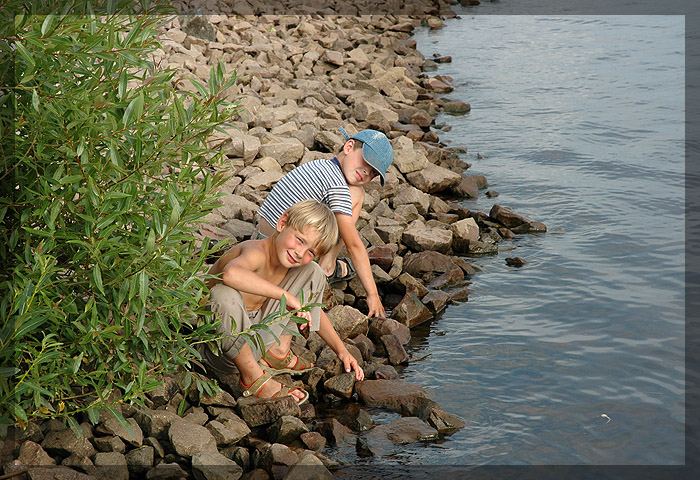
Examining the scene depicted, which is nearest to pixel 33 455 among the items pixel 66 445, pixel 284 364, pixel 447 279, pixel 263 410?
pixel 66 445

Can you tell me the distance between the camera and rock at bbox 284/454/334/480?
3465 mm

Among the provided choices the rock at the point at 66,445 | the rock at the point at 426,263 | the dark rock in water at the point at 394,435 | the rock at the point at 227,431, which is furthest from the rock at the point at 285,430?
the rock at the point at 426,263

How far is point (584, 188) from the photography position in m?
8.30

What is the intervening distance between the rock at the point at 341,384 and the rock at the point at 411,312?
3.45ft

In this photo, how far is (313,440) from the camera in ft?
12.9

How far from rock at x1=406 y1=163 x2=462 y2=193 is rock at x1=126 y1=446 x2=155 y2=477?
5.03 m

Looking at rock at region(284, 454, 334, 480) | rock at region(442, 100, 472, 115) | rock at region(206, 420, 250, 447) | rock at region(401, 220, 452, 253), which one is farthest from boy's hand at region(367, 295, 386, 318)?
rock at region(442, 100, 472, 115)

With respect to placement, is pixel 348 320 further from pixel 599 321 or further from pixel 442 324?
pixel 599 321

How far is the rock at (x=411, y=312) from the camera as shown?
17.9ft

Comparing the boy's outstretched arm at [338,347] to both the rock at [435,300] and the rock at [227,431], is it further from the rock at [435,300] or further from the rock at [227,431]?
the rock at [435,300]

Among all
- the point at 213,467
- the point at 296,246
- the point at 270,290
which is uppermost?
the point at 296,246

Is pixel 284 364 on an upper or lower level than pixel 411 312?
upper

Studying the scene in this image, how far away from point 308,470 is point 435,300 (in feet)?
8.05

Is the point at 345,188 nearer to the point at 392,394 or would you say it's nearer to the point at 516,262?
the point at 392,394
